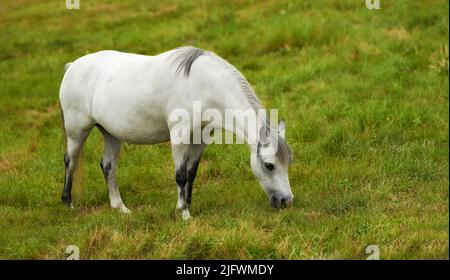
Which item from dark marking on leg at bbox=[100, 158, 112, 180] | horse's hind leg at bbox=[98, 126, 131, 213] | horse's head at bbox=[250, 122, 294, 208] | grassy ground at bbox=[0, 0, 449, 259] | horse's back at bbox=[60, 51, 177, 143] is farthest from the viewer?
dark marking on leg at bbox=[100, 158, 112, 180]

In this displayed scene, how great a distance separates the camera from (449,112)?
29.5ft

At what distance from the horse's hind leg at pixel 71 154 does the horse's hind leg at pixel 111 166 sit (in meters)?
0.27

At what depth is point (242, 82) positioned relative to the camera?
6.12 meters

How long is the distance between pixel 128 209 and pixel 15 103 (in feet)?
19.9

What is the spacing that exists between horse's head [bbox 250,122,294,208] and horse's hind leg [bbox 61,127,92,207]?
94.7 inches

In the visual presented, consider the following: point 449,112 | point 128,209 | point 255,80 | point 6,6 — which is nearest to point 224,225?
point 128,209

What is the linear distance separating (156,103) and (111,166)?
4.54 feet

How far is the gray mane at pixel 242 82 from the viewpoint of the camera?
5918 millimetres

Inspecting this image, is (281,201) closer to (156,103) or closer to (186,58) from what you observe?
(156,103)

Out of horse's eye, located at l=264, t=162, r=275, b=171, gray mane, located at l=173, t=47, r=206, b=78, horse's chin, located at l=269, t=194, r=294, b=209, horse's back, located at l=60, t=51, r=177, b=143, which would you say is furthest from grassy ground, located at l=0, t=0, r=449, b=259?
gray mane, located at l=173, t=47, r=206, b=78

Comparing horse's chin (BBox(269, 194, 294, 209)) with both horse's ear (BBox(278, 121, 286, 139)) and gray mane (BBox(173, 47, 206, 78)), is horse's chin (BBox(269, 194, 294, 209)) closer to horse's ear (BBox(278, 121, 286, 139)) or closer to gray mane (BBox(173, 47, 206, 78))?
horse's ear (BBox(278, 121, 286, 139))

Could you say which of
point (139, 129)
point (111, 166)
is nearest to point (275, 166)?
point (139, 129)

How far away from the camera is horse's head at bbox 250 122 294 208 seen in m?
5.89
